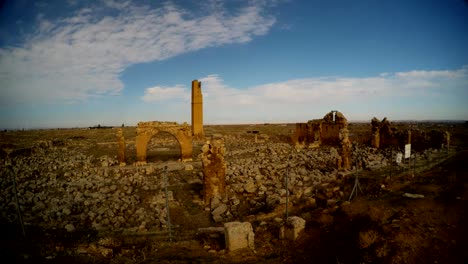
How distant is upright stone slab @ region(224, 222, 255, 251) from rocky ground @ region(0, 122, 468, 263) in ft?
0.77

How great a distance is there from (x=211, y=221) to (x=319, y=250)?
5.38 meters

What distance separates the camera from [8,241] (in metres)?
7.31

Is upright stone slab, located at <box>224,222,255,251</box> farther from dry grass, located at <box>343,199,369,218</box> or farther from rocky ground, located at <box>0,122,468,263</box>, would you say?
dry grass, located at <box>343,199,369,218</box>

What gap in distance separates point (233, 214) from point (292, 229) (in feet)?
14.8

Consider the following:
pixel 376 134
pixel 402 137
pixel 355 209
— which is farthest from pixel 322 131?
pixel 355 209

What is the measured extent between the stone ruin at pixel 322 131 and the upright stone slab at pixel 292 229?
26211mm

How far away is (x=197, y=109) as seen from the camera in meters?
37.7

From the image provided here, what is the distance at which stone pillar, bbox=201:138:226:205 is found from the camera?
12844mm

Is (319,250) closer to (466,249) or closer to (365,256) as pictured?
(365,256)

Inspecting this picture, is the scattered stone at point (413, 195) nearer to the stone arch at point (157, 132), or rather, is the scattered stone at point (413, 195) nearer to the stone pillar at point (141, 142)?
the stone arch at point (157, 132)

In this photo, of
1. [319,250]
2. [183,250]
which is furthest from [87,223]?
[319,250]

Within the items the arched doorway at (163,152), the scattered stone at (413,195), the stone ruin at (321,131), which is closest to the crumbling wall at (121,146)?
the arched doorway at (163,152)

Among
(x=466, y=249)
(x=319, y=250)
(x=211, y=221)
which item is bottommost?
(x=211, y=221)

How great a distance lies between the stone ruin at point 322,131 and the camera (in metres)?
32.3
